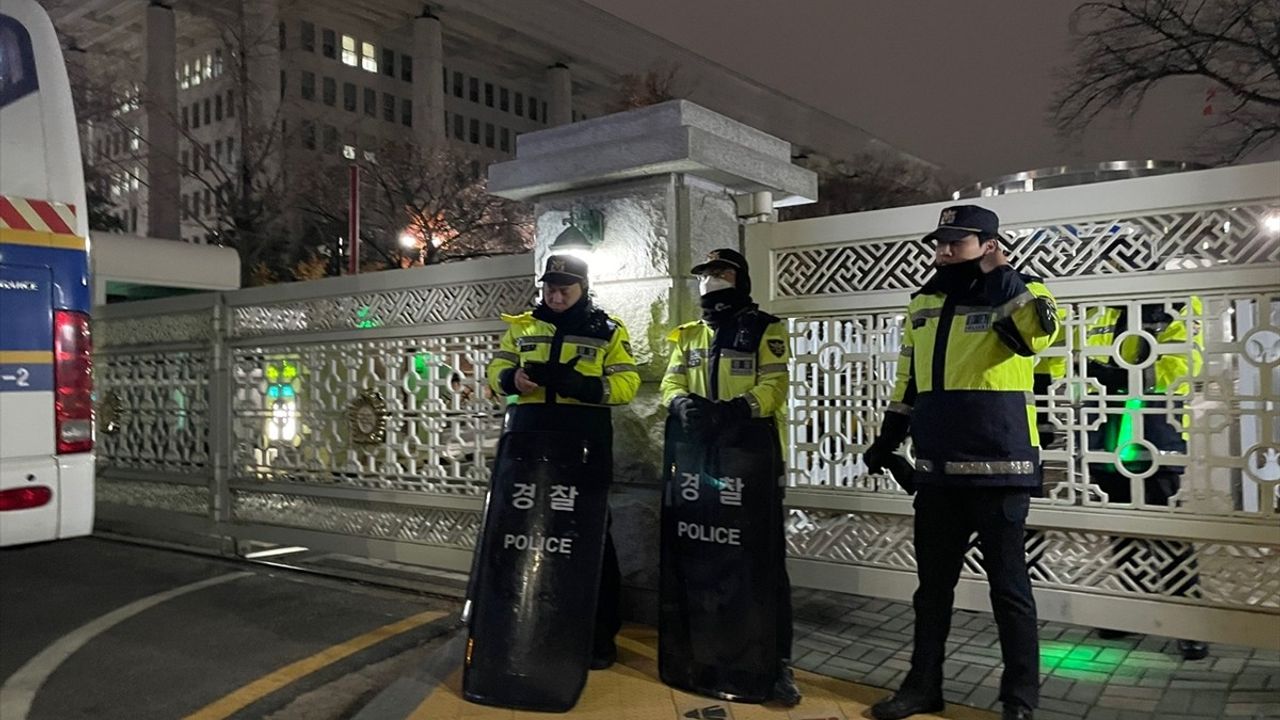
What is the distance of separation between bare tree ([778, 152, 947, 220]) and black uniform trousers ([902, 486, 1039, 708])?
25673mm

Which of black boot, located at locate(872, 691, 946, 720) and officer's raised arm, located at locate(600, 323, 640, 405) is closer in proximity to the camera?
black boot, located at locate(872, 691, 946, 720)

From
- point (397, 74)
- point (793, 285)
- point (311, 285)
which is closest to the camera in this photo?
point (793, 285)

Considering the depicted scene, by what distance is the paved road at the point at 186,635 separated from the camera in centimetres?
439

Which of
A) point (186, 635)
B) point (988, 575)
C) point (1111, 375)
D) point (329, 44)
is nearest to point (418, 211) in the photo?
point (186, 635)

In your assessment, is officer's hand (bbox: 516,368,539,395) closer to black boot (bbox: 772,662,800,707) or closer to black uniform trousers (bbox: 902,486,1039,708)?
black boot (bbox: 772,662,800,707)

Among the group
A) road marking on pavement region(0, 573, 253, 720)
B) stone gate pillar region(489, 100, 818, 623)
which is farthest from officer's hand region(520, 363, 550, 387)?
road marking on pavement region(0, 573, 253, 720)

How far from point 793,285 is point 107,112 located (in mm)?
20530

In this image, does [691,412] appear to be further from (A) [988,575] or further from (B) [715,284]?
(A) [988,575]

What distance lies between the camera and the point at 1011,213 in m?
4.21

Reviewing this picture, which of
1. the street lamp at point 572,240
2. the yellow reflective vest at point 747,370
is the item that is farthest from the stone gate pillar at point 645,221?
the yellow reflective vest at point 747,370

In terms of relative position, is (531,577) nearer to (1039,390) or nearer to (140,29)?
(1039,390)

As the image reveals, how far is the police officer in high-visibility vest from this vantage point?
12.8 ft

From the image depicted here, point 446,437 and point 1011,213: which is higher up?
point 1011,213

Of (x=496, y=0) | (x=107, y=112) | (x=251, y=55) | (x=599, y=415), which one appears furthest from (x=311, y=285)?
(x=496, y=0)
